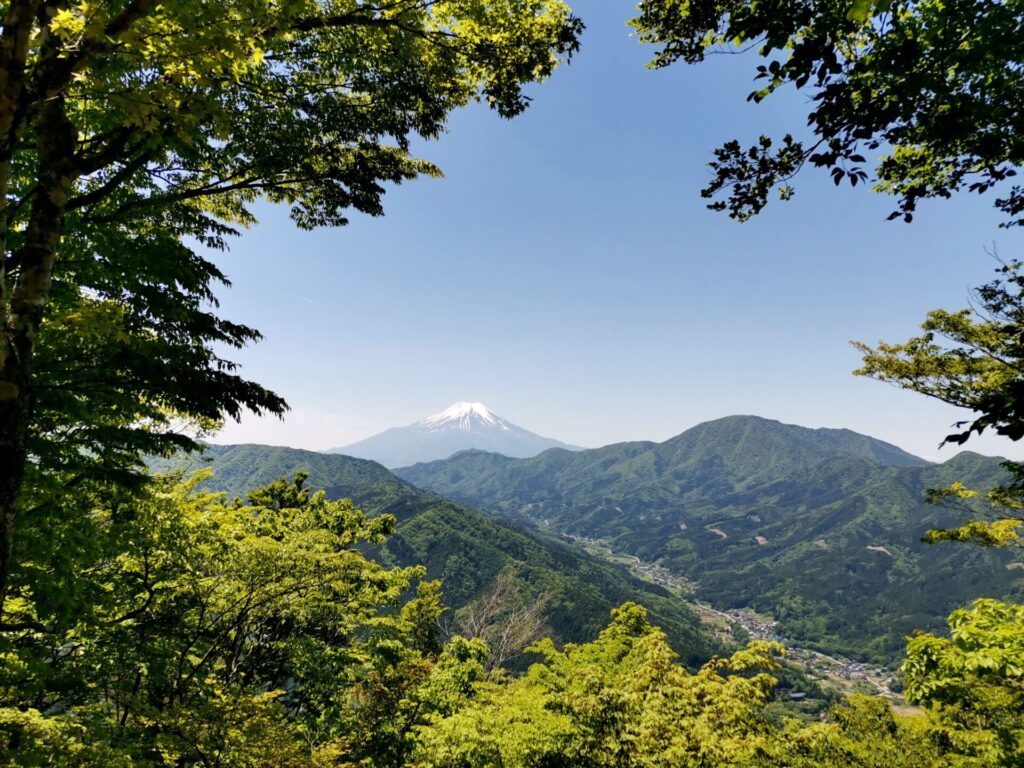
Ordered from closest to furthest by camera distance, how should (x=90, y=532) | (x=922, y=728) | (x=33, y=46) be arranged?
1. (x=33, y=46)
2. (x=90, y=532)
3. (x=922, y=728)

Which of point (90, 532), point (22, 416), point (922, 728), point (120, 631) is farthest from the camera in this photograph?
point (922, 728)

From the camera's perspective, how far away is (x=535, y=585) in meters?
139

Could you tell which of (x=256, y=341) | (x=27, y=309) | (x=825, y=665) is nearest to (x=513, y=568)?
(x=825, y=665)

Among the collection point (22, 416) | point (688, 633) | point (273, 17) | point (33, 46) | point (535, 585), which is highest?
point (273, 17)

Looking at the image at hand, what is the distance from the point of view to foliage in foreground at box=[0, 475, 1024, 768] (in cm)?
726

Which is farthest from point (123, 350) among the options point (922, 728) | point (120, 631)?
point (922, 728)

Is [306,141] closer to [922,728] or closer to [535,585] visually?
→ [922,728]

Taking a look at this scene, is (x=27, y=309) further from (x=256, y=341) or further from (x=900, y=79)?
(x=900, y=79)

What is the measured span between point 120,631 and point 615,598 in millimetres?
178337

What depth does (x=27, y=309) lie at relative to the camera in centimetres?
362

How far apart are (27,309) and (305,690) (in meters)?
18.3

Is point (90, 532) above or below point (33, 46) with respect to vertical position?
below

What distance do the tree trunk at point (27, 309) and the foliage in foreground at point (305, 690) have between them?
13.4 feet

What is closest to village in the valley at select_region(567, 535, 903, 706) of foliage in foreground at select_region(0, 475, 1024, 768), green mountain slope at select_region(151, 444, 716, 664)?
green mountain slope at select_region(151, 444, 716, 664)
